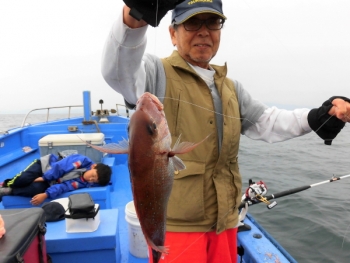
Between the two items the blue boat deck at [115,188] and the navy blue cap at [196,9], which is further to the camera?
the blue boat deck at [115,188]

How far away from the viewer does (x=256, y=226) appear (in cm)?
402

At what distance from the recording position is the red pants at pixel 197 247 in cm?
206

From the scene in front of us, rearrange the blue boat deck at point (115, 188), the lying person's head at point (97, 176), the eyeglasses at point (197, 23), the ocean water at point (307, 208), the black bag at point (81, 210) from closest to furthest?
the eyeglasses at point (197, 23), the black bag at point (81, 210), the blue boat deck at point (115, 188), the lying person's head at point (97, 176), the ocean water at point (307, 208)

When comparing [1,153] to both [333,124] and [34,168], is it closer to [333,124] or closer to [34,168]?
[34,168]

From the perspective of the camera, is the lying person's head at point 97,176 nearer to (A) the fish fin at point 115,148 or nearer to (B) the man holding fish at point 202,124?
(B) the man holding fish at point 202,124

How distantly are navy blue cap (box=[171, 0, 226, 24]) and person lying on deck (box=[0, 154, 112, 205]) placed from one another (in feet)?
10.4

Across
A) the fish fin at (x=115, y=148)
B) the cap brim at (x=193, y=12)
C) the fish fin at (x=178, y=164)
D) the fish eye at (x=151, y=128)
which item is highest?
Result: the cap brim at (x=193, y=12)

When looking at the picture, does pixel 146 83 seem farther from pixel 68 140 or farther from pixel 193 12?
pixel 68 140

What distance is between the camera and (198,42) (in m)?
2.01

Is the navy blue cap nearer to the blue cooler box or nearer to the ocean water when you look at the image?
the blue cooler box

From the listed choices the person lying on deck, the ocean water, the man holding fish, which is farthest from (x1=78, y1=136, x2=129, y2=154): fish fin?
the ocean water

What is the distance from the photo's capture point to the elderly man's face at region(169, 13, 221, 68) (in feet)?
6.47

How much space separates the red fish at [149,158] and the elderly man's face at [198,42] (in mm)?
905

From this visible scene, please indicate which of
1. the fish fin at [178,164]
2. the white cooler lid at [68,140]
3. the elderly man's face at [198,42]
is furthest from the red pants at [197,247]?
the white cooler lid at [68,140]
